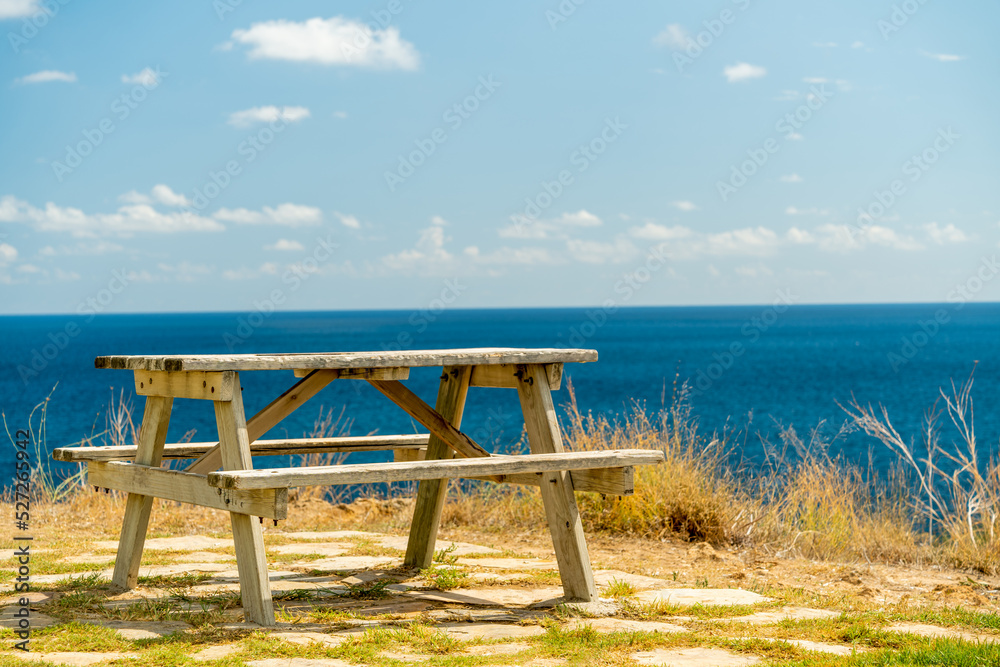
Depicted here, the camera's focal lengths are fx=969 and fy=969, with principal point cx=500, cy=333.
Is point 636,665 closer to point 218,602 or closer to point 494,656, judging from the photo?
point 494,656

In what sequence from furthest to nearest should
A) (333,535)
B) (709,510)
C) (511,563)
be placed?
(709,510) < (333,535) < (511,563)

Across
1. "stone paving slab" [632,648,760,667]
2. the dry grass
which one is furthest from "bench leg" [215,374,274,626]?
the dry grass

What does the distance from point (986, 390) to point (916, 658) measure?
161ft

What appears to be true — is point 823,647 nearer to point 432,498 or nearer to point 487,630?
point 487,630

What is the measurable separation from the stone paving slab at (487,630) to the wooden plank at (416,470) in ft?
2.08

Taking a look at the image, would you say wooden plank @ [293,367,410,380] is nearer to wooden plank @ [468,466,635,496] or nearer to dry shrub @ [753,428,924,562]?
wooden plank @ [468,466,635,496]

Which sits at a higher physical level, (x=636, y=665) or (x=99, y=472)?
(x=99, y=472)

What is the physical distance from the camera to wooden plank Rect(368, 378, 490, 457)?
4648 millimetres

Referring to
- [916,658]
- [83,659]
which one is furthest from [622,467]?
[83,659]

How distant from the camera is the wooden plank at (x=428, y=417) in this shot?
→ 4.65m

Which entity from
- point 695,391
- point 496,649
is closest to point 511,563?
point 496,649

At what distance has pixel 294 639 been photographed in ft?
12.5

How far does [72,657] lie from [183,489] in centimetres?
90

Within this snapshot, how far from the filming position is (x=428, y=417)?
473 centimetres
